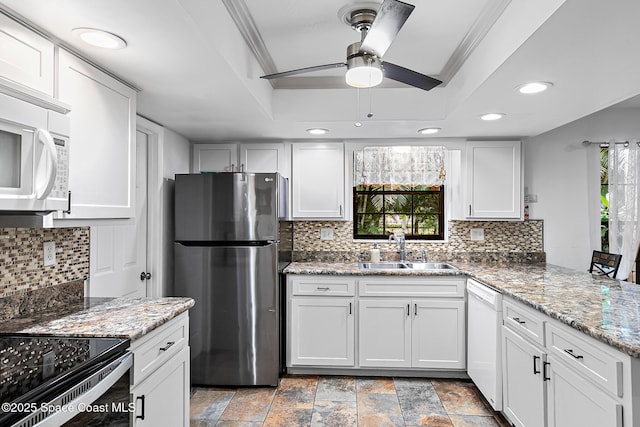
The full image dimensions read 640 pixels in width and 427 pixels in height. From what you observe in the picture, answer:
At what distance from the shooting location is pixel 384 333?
3.09 meters

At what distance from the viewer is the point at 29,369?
1140mm

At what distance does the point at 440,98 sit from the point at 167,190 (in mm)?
2265

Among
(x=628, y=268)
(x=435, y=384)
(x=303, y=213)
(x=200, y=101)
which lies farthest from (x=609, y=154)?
(x=200, y=101)

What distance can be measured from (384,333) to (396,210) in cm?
127

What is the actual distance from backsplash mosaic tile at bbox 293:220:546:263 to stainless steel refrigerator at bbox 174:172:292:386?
2.66ft

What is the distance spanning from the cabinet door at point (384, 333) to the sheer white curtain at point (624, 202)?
6.65 ft

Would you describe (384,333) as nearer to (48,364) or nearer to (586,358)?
(586,358)

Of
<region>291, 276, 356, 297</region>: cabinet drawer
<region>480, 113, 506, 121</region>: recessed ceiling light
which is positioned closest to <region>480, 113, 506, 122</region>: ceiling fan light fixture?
<region>480, 113, 506, 121</region>: recessed ceiling light

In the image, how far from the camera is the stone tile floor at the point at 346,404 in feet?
8.08

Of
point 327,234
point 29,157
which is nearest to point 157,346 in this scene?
point 29,157

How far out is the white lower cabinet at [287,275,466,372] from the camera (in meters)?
3.05

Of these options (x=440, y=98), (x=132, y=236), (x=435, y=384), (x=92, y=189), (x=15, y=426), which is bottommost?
(x=435, y=384)

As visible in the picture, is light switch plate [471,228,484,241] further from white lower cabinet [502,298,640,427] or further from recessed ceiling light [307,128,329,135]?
recessed ceiling light [307,128,329,135]

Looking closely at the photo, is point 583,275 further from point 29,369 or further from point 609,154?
point 29,369
